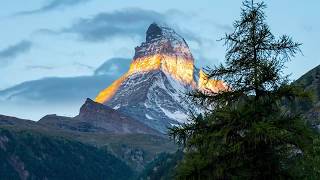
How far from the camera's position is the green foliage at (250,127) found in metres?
33.0

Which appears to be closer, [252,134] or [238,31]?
[252,134]

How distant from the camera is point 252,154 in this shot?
110 ft

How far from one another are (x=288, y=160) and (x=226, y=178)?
3271 millimetres

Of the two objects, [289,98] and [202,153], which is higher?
[289,98]

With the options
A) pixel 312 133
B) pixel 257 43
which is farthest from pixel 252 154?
pixel 257 43

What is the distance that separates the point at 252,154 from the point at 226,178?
1.87 m

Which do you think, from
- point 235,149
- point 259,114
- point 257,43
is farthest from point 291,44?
point 235,149

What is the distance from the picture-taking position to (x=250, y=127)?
32.7 m

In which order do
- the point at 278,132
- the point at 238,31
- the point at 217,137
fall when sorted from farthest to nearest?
the point at 238,31 → the point at 217,137 → the point at 278,132

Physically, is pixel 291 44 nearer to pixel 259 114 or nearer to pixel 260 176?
pixel 259 114

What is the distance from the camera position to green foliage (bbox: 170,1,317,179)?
33000 millimetres

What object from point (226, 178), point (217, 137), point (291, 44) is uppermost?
point (291, 44)

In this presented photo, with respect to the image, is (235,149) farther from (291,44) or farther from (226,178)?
(291,44)

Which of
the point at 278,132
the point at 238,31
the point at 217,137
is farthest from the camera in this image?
the point at 238,31
